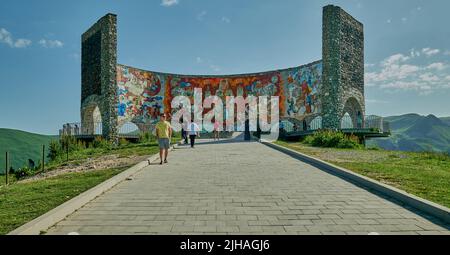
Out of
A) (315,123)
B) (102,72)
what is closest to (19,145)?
(102,72)

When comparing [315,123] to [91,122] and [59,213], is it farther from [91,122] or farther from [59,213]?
[59,213]

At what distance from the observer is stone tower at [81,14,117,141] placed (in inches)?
1025

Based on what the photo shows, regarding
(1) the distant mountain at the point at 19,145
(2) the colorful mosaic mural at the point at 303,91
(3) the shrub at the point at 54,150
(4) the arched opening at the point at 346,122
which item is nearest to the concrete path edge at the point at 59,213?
(3) the shrub at the point at 54,150

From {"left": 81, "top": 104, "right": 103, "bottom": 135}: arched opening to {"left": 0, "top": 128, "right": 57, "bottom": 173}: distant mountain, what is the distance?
14.5 ft

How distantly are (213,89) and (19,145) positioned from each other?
23.5 m

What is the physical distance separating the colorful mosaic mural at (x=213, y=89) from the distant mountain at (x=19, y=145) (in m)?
9.25

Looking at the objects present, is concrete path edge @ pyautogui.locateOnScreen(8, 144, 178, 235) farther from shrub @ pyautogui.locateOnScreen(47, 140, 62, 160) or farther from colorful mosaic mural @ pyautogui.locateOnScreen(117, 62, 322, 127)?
colorful mosaic mural @ pyautogui.locateOnScreen(117, 62, 322, 127)

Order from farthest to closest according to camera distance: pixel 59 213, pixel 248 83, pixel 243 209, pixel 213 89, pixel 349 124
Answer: pixel 213 89 → pixel 248 83 → pixel 349 124 → pixel 243 209 → pixel 59 213

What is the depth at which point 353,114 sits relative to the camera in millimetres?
31109

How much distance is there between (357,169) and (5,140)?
3866 centimetres

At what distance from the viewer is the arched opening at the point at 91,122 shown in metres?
28.8
